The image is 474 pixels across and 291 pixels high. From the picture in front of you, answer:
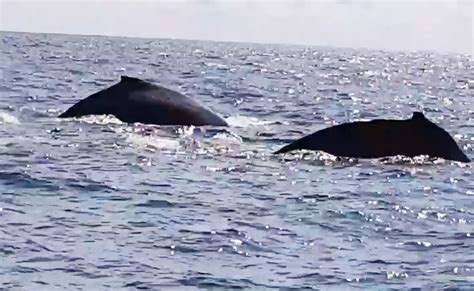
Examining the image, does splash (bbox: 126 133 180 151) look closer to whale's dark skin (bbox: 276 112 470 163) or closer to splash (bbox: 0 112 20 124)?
whale's dark skin (bbox: 276 112 470 163)

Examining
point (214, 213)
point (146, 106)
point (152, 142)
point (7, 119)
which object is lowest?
point (214, 213)

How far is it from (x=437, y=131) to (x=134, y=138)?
19.4 ft

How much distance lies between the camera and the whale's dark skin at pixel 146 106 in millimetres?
21734

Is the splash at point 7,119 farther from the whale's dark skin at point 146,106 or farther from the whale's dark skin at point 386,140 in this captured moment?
the whale's dark skin at point 386,140

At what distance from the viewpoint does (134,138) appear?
63.7ft

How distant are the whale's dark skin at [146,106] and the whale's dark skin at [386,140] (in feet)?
16.2

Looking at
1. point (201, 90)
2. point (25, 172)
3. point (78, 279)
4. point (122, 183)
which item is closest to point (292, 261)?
point (78, 279)

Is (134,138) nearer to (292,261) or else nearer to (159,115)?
(159,115)

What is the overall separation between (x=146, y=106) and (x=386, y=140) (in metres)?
6.50

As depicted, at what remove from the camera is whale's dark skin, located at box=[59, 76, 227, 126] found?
21.7 m

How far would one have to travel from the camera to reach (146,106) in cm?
2189

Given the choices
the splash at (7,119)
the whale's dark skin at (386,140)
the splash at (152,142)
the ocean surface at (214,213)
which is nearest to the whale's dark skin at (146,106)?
the ocean surface at (214,213)

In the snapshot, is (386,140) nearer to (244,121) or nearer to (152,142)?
(152,142)

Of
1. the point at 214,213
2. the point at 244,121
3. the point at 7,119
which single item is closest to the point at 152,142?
the point at 7,119
